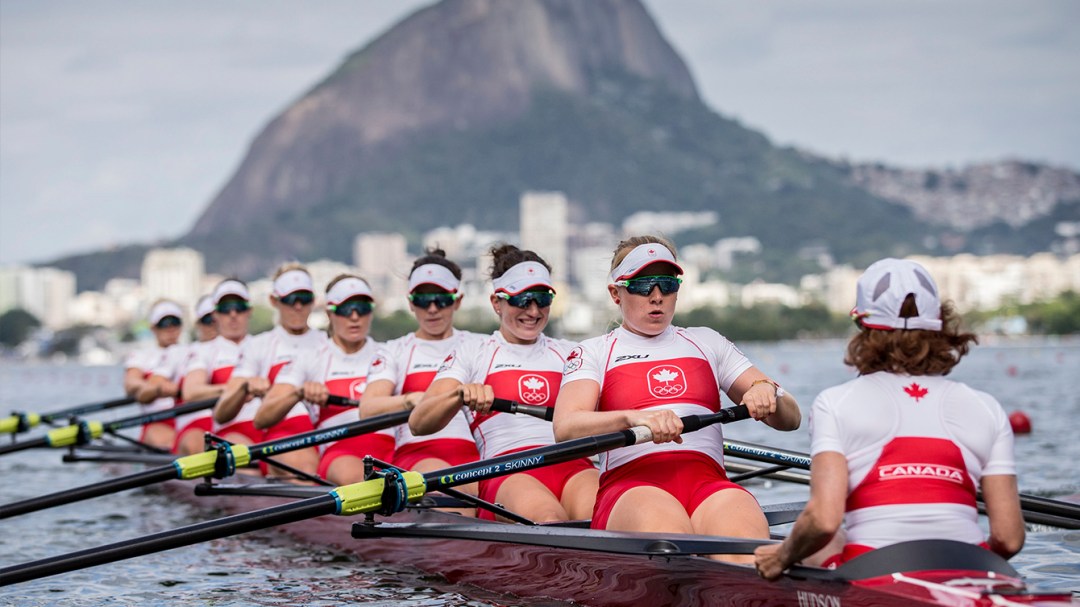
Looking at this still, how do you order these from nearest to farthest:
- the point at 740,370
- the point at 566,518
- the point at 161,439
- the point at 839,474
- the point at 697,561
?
the point at 839,474 → the point at 697,561 → the point at 740,370 → the point at 566,518 → the point at 161,439

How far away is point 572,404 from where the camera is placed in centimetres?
559

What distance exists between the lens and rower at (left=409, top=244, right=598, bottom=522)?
6.78 m

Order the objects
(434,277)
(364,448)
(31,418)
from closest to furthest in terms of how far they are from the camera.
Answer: (434,277) < (364,448) < (31,418)

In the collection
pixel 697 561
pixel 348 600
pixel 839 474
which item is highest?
pixel 839 474

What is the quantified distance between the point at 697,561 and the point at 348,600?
10.0 ft

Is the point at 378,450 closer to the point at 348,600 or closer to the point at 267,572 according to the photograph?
the point at 267,572

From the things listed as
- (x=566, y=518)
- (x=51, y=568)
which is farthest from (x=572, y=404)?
(x=51, y=568)

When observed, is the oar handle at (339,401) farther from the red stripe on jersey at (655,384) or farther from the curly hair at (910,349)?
the curly hair at (910,349)

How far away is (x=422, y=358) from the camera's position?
8328 millimetres

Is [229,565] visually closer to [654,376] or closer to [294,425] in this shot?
[294,425]

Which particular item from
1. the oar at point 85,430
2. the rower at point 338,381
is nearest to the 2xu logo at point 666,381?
the rower at point 338,381

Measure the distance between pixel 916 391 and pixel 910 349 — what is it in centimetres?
14

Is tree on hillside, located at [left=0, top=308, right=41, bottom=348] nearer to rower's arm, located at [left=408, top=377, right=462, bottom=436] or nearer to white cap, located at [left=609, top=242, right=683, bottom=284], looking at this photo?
rower's arm, located at [left=408, top=377, right=462, bottom=436]

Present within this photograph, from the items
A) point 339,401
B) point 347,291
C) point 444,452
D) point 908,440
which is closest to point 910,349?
point 908,440
